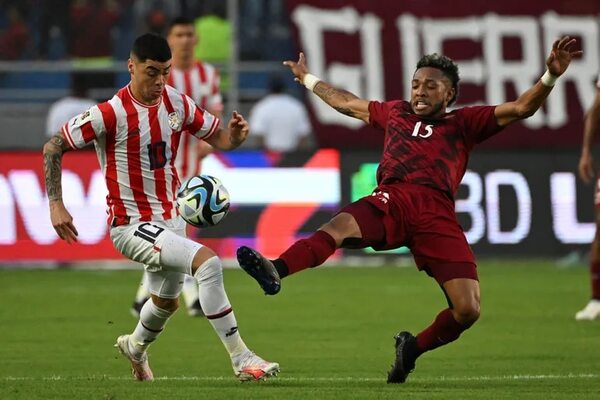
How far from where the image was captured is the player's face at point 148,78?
8945 mm

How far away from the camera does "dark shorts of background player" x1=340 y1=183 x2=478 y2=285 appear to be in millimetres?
8789

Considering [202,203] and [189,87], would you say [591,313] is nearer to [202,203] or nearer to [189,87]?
[189,87]

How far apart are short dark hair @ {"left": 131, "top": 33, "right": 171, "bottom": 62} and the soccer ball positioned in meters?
0.76

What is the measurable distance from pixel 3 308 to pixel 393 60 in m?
8.21

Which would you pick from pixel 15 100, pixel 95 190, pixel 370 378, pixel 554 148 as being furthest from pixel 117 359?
pixel 15 100

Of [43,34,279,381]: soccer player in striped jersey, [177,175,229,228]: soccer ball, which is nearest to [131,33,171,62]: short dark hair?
[43,34,279,381]: soccer player in striped jersey

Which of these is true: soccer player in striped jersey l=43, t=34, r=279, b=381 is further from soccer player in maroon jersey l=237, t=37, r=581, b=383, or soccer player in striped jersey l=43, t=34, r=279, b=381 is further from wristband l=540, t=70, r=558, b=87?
wristband l=540, t=70, r=558, b=87

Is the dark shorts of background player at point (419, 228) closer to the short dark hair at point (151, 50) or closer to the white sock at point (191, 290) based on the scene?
the short dark hair at point (151, 50)

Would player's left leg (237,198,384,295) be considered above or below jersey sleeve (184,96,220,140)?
below

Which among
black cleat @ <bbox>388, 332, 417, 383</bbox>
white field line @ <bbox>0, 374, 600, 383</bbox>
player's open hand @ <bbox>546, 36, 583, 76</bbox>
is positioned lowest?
white field line @ <bbox>0, 374, 600, 383</bbox>

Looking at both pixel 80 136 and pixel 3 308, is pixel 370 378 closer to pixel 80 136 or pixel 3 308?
pixel 80 136

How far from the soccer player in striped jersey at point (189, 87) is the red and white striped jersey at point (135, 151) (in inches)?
158

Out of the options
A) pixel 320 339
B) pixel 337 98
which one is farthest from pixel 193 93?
pixel 337 98

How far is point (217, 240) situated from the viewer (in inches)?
709
